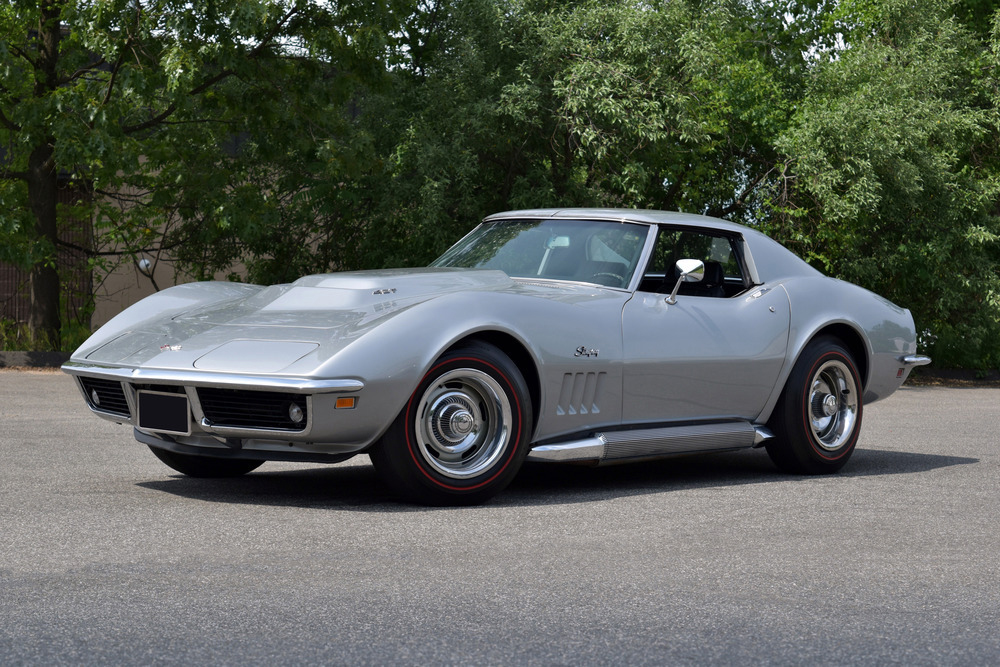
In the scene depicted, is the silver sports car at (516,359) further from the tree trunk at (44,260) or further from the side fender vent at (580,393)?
the tree trunk at (44,260)

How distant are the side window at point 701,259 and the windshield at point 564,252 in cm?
24

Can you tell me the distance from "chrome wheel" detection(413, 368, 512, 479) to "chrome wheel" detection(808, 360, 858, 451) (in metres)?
2.34

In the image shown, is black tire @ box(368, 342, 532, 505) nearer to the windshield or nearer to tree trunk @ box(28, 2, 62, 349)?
the windshield

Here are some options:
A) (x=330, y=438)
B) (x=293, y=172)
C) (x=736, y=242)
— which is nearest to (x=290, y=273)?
(x=293, y=172)

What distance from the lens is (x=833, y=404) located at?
7.10m

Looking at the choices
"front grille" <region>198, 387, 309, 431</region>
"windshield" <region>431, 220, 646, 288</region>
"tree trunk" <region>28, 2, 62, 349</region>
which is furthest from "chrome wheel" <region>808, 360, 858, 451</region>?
"tree trunk" <region>28, 2, 62, 349</region>

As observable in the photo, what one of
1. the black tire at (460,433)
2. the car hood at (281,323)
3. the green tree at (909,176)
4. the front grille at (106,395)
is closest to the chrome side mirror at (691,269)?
the car hood at (281,323)

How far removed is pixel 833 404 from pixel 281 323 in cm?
339

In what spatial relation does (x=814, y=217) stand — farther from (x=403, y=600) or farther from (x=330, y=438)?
(x=403, y=600)

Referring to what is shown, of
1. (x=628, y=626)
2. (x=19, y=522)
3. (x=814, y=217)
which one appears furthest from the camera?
(x=814, y=217)

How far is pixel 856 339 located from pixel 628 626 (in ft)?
14.3

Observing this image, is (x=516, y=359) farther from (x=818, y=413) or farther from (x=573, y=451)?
(x=818, y=413)

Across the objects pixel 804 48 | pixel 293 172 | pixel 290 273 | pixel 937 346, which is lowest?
pixel 937 346

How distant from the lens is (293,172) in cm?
1761
